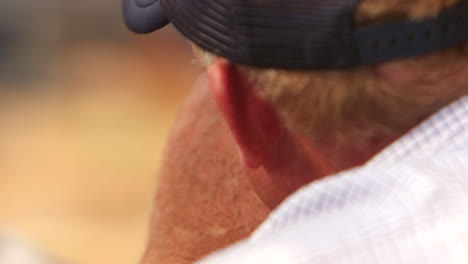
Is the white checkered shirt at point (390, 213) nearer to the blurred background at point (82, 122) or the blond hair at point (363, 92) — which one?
the blond hair at point (363, 92)

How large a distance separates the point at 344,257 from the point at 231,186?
1.67ft

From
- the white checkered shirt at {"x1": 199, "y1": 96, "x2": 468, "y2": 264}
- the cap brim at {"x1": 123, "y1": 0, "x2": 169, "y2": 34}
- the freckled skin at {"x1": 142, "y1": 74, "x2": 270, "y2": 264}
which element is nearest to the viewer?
the white checkered shirt at {"x1": 199, "y1": 96, "x2": 468, "y2": 264}

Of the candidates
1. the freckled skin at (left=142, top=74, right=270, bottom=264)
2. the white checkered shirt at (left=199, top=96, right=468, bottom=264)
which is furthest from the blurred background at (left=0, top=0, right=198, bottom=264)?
the white checkered shirt at (left=199, top=96, right=468, bottom=264)

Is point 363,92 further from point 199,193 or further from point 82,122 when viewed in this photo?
point 82,122

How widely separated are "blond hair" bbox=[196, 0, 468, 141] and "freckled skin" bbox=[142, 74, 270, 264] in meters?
0.34

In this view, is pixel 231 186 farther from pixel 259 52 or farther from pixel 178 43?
pixel 178 43

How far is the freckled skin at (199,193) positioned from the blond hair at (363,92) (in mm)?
344

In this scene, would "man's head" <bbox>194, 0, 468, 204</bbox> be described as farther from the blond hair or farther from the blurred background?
the blurred background

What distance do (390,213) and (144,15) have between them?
358 mm

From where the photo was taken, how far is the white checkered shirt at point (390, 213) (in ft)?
1.83

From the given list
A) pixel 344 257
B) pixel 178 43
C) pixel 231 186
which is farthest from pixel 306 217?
pixel 178 43

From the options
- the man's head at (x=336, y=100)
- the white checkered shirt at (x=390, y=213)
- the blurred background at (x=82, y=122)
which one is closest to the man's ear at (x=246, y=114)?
the man's head at (x=336, y=100)

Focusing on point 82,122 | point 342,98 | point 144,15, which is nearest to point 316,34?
point 342,98

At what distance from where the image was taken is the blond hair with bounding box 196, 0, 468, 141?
0.60 m
